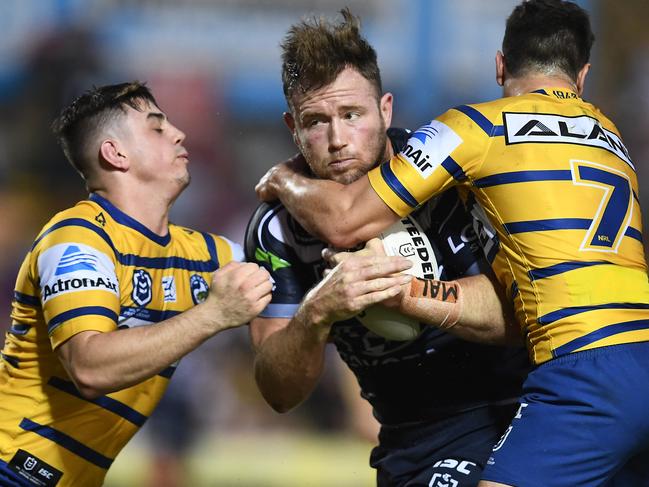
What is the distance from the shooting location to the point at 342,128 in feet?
13.3

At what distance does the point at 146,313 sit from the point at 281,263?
0.65 metres

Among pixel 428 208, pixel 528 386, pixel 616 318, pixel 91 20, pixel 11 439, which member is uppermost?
pixel 91 20

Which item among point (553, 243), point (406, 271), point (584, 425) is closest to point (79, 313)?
point (406, 271)

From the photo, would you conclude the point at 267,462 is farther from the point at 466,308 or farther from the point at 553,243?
the point at 553,243

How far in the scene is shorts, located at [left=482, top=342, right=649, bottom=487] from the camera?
3.36 m

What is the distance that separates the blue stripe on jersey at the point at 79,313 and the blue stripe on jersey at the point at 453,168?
4.87 ft

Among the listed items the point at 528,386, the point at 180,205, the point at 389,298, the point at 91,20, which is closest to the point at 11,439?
the point at 389,298

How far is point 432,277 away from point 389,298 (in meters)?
0.36

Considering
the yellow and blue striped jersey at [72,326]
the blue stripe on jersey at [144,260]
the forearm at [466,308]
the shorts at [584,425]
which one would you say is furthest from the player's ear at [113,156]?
the shorts at [584,425]

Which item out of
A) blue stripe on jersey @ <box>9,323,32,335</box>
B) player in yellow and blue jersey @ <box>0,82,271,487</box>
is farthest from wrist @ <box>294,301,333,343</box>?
blue stripe on jersey @ <box>9,323,32,335</box>

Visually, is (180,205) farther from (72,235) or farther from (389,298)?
(389,298)

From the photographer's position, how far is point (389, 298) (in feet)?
12.0

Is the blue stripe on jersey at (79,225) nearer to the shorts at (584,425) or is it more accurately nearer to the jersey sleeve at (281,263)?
the jersey sleeve at (281,263)

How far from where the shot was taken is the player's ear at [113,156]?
4750 mm
